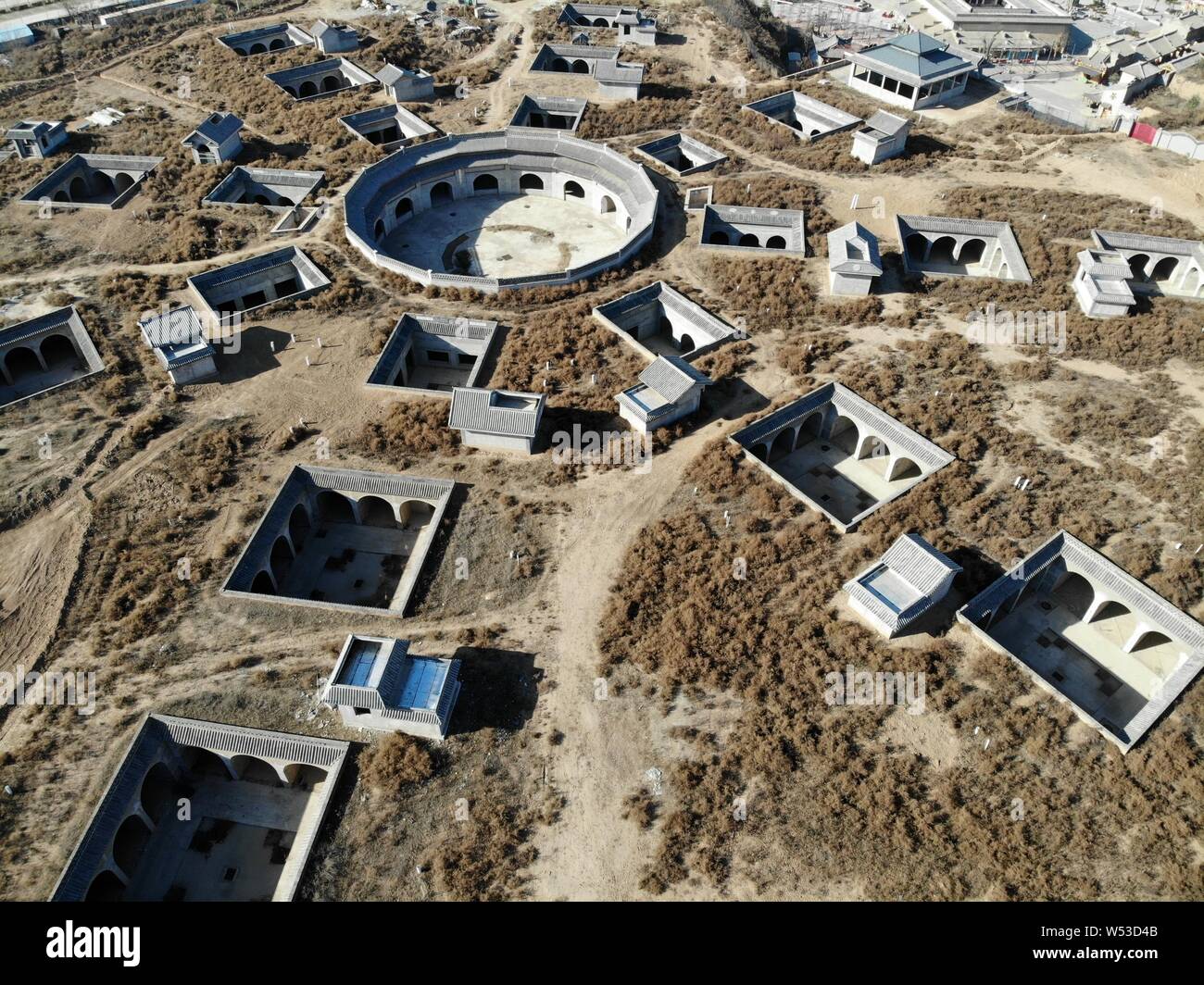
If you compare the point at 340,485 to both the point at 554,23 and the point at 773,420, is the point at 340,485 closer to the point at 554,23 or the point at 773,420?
the point at 773,420

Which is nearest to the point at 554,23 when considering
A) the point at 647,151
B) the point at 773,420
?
the point at 647,151

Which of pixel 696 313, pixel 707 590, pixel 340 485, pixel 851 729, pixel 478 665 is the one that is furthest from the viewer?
pixel 696 313

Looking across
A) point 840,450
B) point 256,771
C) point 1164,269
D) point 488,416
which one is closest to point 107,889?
point 256,771

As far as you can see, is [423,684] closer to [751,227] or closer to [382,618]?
[382,618]

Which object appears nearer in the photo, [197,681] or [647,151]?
[197,681]

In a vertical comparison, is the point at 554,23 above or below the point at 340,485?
above

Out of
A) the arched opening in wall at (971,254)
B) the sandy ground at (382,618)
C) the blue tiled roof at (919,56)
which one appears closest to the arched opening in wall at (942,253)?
the arched opening in wall at (971,254)

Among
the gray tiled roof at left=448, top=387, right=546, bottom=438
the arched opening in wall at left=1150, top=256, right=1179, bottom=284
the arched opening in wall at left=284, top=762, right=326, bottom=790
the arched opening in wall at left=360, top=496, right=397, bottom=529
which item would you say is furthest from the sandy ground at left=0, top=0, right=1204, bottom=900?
the arched opening in wall at left=1150, top=256, right=1179, bottom=284
